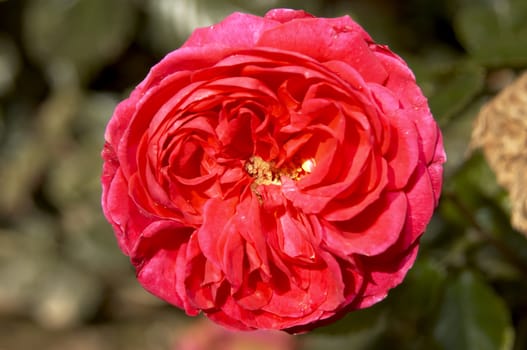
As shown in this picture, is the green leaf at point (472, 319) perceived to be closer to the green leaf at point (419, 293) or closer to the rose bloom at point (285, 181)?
the green leaf at point (419, 293)

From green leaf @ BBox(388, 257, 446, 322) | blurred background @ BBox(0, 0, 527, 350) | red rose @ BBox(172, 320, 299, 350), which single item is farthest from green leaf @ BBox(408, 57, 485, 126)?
red rose @ BBox(172, 320, 299, 350)

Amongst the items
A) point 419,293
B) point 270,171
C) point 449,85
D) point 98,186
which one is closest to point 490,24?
point 449,85

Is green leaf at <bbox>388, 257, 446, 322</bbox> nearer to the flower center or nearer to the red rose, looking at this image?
the flower center

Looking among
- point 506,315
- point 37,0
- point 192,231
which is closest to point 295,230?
point 192,231

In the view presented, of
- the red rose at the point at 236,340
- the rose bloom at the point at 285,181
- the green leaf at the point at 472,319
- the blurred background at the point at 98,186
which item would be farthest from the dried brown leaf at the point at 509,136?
the red rose at the point at 236,340

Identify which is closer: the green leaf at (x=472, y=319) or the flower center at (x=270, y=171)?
the flower center at (x=270, y=171)

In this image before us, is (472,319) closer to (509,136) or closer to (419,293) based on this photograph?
(419,293)

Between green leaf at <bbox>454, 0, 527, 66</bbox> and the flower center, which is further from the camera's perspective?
green leaf at <bbox>454, 0, 527, 66</bbox>
